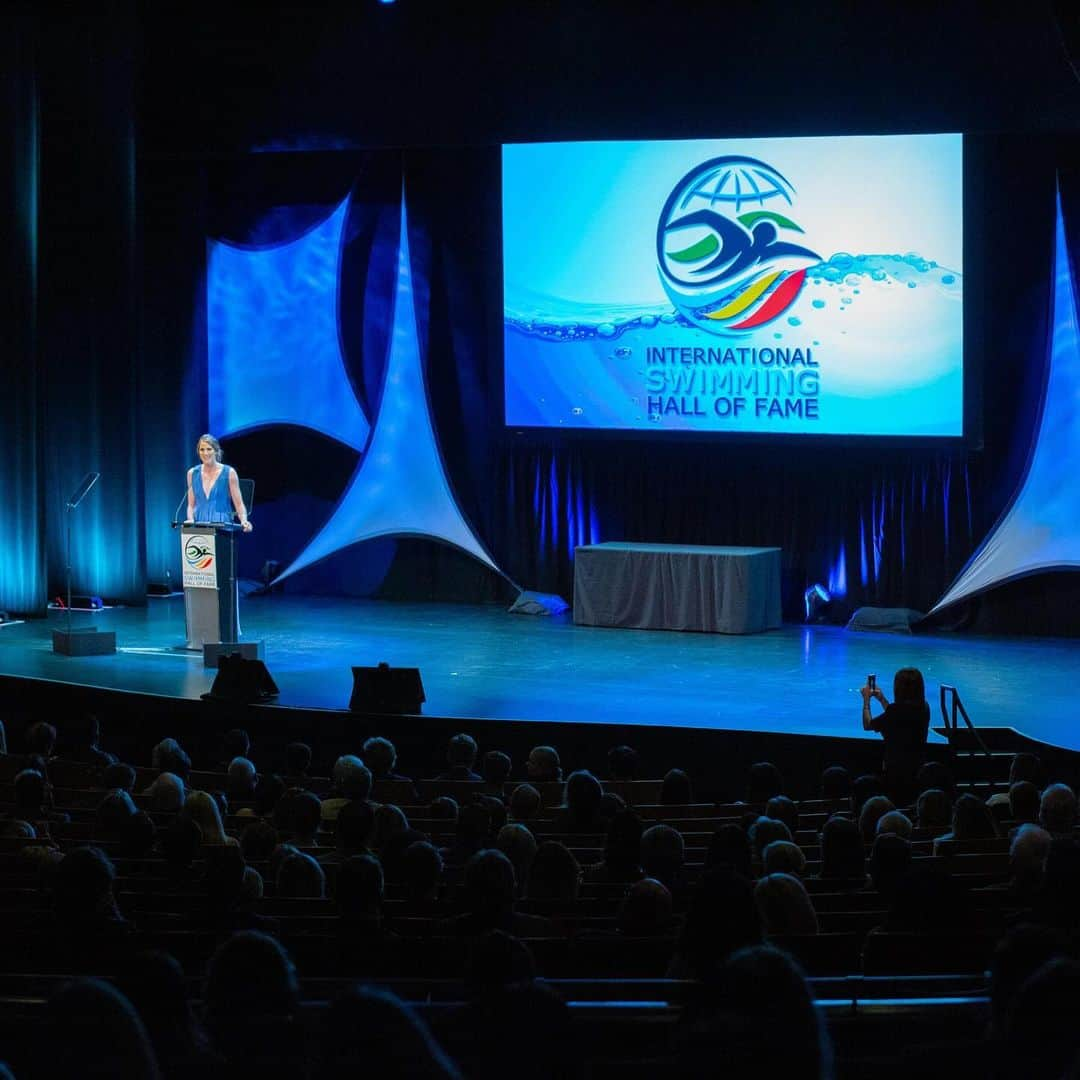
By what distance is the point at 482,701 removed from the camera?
9.38 m

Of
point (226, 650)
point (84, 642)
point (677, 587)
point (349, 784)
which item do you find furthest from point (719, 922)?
point (677, 587)

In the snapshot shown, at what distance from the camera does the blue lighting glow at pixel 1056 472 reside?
1168cm

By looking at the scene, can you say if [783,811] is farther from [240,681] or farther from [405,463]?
[405,463]

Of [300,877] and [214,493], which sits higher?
[214,493]

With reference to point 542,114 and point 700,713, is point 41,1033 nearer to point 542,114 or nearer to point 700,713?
point 700,713

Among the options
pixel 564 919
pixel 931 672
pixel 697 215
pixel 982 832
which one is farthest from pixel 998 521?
pixel 564 919

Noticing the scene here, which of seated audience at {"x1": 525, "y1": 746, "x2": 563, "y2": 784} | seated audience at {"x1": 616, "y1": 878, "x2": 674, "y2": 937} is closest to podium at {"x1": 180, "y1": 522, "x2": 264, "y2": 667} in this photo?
seated audience at {"x1": 525, "y1": 746, "x2": 563, "y2": 784}

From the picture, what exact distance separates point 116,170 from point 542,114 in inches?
128

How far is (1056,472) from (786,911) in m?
8.38

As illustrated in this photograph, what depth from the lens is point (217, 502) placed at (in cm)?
1036

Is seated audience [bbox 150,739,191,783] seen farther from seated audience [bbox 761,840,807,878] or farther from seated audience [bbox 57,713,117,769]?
seated audience [bbox 761,840,807,878]

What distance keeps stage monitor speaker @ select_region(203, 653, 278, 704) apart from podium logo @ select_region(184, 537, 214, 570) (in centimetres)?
119

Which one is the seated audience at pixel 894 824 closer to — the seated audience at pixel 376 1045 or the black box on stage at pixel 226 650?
the seated audience at pixel 376 1045

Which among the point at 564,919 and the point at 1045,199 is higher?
the point at 1045,199
